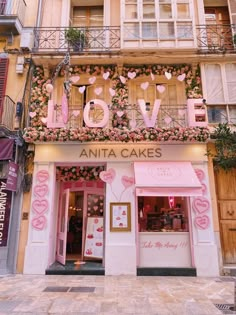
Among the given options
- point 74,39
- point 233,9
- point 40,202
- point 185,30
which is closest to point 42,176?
point 40,202

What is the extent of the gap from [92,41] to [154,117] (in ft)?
14.9

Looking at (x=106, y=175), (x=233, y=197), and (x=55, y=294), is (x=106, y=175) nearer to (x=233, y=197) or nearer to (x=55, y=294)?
(x=55, y=294)

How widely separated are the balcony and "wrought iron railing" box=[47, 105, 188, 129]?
3729mm

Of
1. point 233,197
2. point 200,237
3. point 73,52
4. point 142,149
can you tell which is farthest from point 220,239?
point 73,52

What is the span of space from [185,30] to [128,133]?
490 cm

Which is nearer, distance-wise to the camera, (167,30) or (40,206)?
(40,206)

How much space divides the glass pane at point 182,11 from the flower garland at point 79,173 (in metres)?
6.84

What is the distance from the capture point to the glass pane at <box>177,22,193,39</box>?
31.7 ft

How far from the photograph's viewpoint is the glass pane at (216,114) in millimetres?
9234

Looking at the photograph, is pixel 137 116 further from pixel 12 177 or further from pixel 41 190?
pixel 12 177

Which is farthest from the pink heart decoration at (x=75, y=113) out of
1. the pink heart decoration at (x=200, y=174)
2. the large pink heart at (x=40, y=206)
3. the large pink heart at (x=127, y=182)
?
the pink heart decoration at (x=200, y=174)

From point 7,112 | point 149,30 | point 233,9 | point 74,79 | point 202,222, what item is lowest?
point 202,222

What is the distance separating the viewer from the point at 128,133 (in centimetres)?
845

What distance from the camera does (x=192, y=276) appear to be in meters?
7.81
